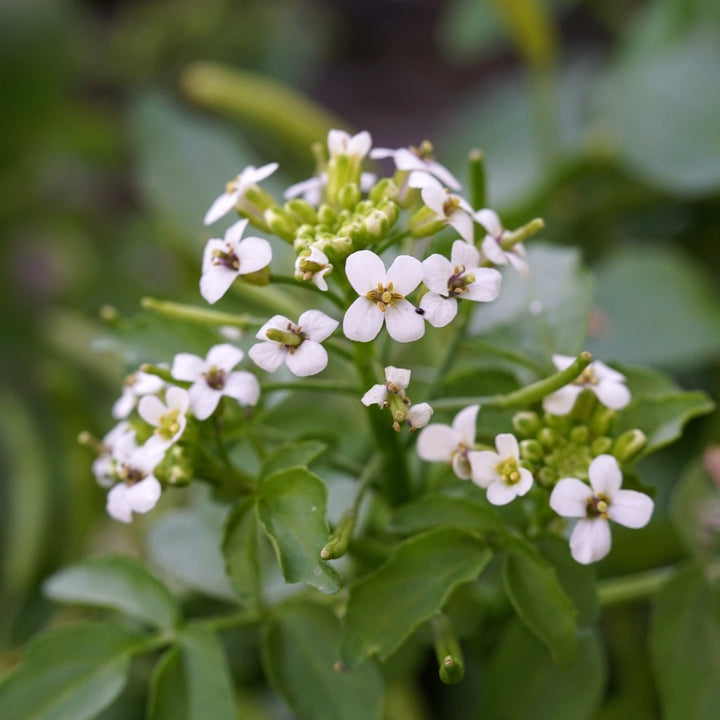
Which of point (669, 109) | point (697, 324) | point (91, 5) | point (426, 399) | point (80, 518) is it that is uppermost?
point (91, 5)

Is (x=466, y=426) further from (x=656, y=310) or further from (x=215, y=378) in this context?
(x=656, y=310)

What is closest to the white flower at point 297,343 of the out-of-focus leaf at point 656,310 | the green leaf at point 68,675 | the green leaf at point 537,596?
the green leaf at point 537,596

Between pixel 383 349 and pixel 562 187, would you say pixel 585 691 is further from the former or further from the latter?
pixel 562 187

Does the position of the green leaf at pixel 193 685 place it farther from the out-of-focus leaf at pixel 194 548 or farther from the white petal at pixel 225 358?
the white petal at pixel 225 358

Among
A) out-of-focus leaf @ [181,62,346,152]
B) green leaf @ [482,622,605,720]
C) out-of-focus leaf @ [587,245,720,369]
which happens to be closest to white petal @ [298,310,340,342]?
green leaf @ [482,622,605,720]

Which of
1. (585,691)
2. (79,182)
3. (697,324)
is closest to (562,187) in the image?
(697,324)

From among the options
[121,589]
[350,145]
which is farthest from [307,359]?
[121,589]
